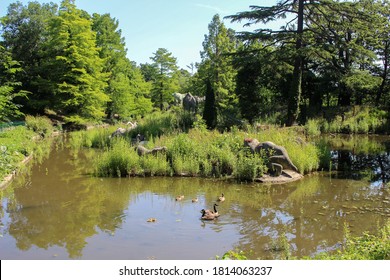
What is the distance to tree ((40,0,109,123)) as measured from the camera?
26828 millimetres

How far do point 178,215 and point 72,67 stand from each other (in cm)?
2243

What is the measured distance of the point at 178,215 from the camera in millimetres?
7633

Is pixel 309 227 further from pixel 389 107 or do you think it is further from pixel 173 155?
pixel 389 107

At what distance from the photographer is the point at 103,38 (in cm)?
3291

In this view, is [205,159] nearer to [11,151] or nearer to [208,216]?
[208,216]

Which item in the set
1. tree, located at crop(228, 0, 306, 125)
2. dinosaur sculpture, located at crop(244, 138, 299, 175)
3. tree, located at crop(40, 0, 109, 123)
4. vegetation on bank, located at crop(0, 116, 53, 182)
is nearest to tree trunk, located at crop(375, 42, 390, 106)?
tree, located at crop(228, 0, 306, 125)

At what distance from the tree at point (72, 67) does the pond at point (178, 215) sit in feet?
51.8

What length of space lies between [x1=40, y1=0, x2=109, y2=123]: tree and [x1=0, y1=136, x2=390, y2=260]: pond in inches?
622

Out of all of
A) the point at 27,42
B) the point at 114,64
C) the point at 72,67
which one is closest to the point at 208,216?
the point at 72,67

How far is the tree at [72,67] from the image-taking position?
26.8m

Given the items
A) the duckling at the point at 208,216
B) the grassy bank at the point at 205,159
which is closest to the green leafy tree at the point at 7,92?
the grassy bank at the point at 205,159

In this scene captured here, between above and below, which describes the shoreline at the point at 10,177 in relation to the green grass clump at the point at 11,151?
below

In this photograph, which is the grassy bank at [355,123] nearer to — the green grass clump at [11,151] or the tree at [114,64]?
the green grass clump at [11,151]

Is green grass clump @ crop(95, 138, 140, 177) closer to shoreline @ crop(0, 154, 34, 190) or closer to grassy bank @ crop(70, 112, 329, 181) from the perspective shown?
grassy bank @ crop(70, 112, 329, 181)
